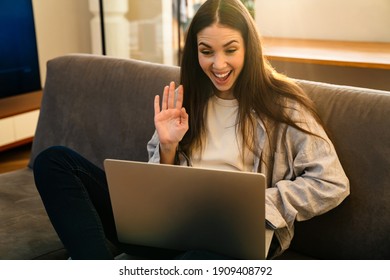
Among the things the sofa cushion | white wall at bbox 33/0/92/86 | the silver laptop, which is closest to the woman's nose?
the silver laptop

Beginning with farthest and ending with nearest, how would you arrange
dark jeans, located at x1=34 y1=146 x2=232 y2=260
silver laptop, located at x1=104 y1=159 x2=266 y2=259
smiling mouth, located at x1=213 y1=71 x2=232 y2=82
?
smiling mouth, located at x1=213 y1=71 x2=232 y2=82, dark jeans, located at x1=34 y1=146 x2=232 y2=260, silver laptop, located at x1=104 y1=159 x2=266 y2=259

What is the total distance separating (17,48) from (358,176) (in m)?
2.47

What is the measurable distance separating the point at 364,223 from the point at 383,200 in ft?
0.25

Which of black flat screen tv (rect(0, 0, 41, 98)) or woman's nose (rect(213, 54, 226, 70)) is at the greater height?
woman's nose (rect(213, 54, 226, 70))

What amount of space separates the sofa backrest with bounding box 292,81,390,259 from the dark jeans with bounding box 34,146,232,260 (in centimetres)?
35

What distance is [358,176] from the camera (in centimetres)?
131

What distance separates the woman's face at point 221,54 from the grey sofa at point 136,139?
0.74ft

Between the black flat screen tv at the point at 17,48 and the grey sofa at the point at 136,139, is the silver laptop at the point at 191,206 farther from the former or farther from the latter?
the black flat screen tv at the point at 17,48

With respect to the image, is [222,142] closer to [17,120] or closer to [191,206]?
[191,206]

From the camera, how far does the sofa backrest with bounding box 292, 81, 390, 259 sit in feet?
4.20

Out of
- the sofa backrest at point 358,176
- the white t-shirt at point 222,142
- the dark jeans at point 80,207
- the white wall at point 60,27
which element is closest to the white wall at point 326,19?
the white wall at point 60,27

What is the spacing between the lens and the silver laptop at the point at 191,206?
108 cm

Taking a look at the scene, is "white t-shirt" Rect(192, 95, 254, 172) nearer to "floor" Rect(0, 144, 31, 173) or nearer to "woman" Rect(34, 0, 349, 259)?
"woman" Rect(34, 0, 349, 259)
